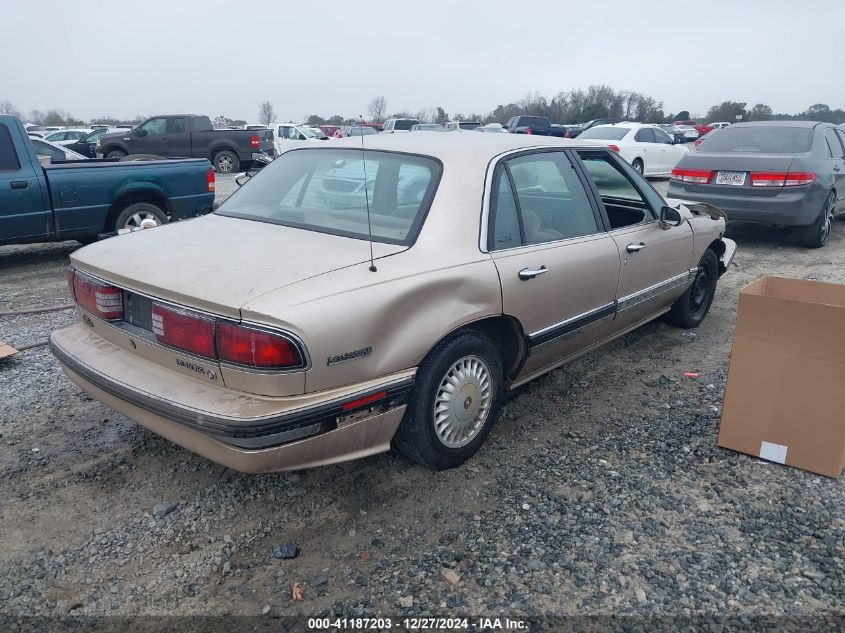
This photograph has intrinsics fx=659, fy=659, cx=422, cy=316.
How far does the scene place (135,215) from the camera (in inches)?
294

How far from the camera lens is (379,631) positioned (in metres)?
2.27

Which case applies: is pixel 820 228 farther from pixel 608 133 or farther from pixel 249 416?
pixel 608 133

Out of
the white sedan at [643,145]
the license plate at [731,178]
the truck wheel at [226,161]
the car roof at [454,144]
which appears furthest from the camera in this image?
the truck wheel at [226,161]

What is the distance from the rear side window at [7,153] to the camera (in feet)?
21.7

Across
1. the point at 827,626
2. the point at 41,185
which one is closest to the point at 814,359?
the point at 827,626

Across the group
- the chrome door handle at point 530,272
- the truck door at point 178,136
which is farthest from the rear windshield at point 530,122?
the chrome door handle at point 530,272

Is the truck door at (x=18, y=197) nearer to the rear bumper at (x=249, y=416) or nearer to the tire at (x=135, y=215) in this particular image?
the tire at (x=135, y=215)

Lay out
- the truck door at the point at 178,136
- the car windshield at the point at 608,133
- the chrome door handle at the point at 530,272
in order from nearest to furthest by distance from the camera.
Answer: the chrome door handle at the point at 530,272 → the car windshield at the point at 608,133 → the truck door at the point at 178,136

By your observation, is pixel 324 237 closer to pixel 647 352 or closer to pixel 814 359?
pixel 814 359

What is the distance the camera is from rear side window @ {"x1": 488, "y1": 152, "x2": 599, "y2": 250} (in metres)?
3.30

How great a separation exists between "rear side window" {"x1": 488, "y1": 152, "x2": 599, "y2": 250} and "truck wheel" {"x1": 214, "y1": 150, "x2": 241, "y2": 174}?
16763 mm

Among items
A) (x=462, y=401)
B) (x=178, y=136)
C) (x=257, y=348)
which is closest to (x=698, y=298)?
(x=462, y=401)

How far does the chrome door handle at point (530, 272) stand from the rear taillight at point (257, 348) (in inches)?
51.1

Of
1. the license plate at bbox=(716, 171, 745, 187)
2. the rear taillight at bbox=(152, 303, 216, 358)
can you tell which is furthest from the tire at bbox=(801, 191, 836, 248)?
the rear taillight at bbox=(152, 303, 216, 358)
